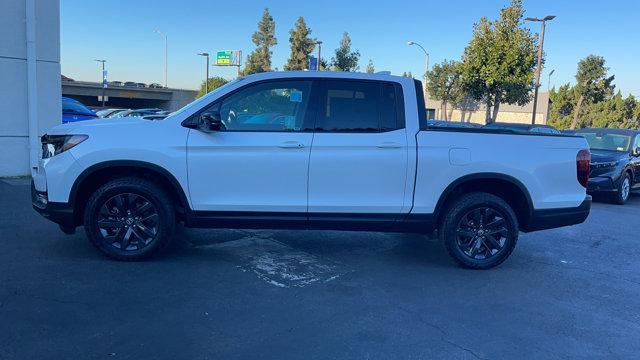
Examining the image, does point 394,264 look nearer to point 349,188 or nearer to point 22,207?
point 349,188

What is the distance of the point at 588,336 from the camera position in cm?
397

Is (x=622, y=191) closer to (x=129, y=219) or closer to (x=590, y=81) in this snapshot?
(x=129, y=219)

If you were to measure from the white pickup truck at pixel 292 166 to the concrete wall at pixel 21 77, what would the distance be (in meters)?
5.54

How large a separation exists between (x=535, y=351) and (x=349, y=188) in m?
2.24

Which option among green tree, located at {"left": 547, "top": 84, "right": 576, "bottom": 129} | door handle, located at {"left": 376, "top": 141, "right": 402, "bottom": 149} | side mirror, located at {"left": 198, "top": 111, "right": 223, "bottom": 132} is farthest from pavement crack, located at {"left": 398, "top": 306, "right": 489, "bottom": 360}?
green tree, located at {"left": 547, "top": 84, "right": 576, "bottom": 129}

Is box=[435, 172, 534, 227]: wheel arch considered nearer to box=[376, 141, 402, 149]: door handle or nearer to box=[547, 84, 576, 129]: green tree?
box=[376, 141, 402, 149]: door handle

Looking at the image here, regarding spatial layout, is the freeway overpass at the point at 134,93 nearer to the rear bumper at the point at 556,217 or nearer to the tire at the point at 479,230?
the tire at the point at 479,230

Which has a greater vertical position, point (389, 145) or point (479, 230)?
point (389, 145)

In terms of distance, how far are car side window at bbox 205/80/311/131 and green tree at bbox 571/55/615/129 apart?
43.2m

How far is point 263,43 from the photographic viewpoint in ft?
191

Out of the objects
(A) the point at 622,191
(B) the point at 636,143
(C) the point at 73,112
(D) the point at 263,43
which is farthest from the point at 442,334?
(D) the point at 263,43

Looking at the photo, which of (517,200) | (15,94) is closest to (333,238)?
(517,200)

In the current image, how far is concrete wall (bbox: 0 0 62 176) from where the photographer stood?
9.71 metres

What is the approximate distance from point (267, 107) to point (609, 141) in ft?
33.1
